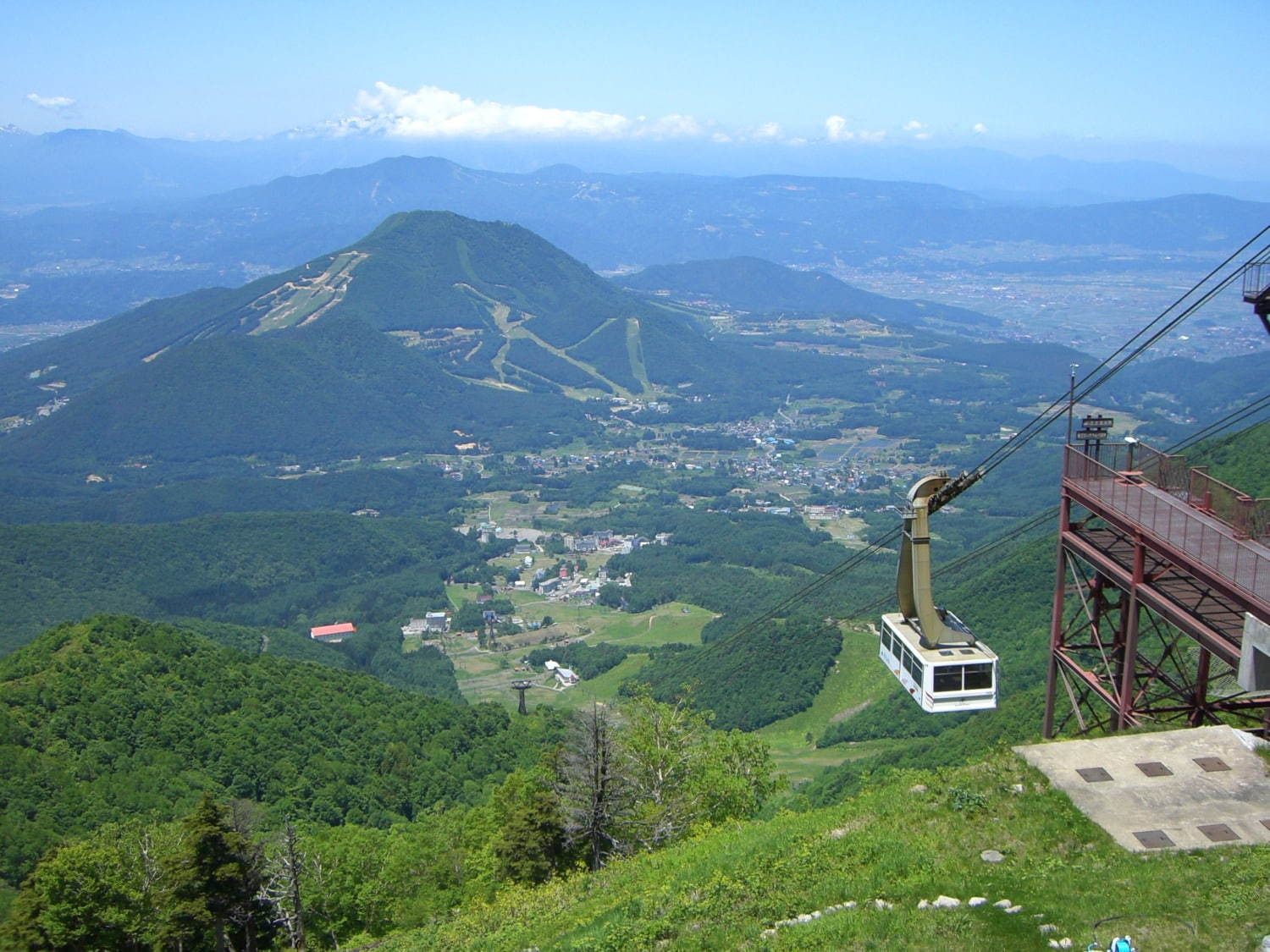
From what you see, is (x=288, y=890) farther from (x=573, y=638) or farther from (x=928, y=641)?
(x=573, y=638)

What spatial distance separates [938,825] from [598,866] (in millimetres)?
10098

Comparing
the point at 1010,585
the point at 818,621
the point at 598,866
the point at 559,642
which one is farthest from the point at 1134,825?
the point at 559,642

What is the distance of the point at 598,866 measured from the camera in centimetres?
2517

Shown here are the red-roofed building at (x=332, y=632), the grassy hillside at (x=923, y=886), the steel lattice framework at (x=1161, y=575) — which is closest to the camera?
the grassy hillside at (x=923, y=886)

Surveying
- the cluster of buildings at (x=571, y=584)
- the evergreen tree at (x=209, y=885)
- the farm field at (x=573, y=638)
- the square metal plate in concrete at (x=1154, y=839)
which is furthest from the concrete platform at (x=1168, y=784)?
the cluster of buildings at (x=571, y=584)

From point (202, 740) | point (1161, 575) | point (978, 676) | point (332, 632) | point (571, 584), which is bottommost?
point (571, 584)

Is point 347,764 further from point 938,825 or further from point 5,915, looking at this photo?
point 938,825

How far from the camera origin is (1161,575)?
21516 mm

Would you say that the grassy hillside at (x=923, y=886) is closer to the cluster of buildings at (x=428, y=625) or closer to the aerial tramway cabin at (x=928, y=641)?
the aerial tramway cabin at (x=928, y=641)

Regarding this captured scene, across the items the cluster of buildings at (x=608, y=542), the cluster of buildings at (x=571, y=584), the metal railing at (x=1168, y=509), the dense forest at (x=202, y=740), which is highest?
the metal railing at (x=1168, y=509)

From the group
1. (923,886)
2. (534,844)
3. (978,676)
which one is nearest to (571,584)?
(534,844)

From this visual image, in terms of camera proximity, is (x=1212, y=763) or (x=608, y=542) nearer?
(x=1212, y=763)

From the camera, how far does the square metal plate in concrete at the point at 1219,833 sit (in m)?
16.2

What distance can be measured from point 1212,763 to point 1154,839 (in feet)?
9.63
